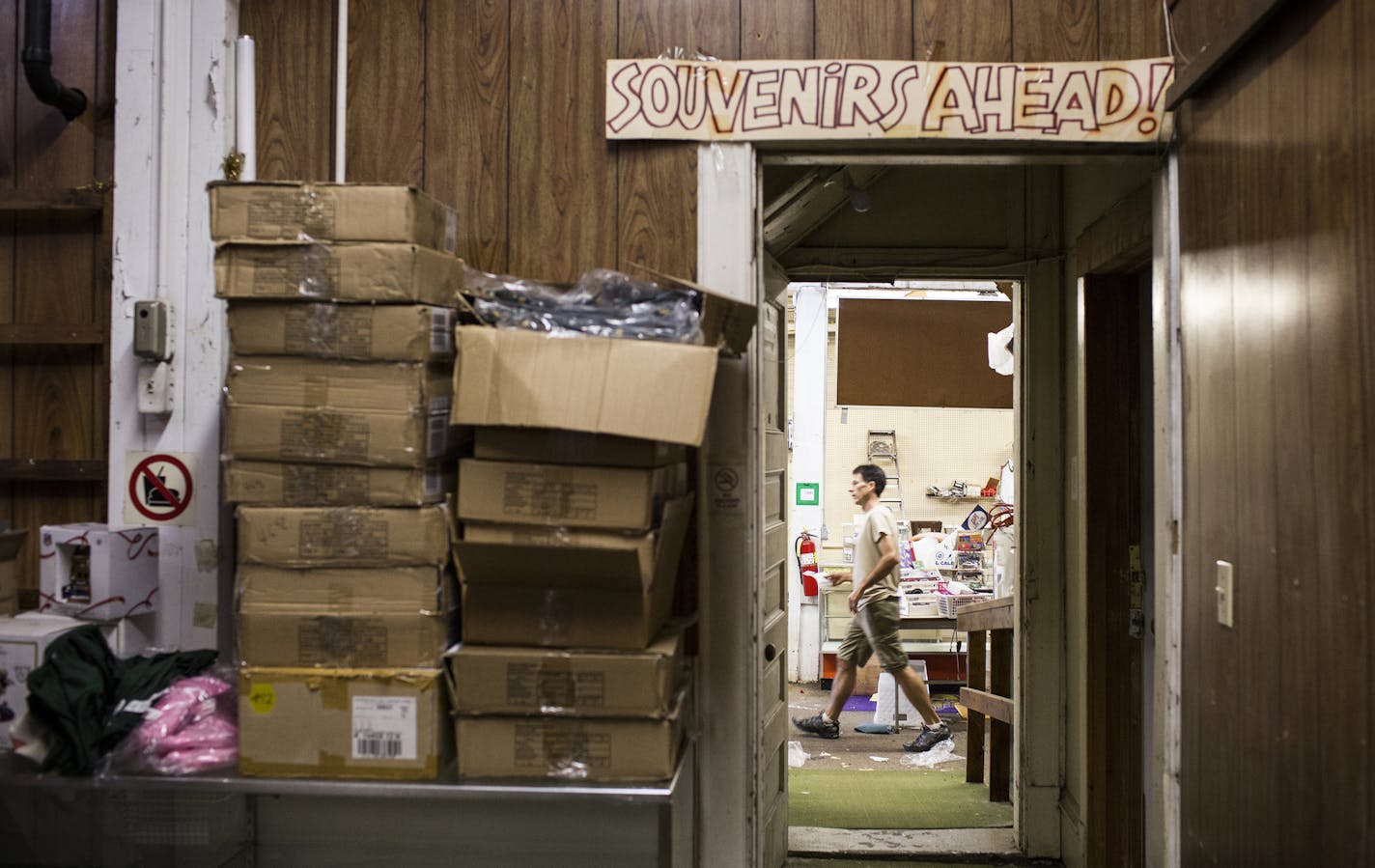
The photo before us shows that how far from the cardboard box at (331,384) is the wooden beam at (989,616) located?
10.3 feet

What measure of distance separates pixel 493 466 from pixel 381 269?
15.7 inches

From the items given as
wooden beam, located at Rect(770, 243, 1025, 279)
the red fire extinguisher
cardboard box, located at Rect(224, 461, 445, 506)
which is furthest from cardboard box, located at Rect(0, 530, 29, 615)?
the red fire extinguisher

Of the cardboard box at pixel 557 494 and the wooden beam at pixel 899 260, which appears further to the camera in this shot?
the wooden beam at pixel 899 260

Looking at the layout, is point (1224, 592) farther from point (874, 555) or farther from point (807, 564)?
point (807, 564)

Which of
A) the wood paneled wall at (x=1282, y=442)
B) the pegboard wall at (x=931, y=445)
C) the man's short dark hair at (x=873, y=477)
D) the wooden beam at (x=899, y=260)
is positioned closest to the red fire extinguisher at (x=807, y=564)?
the pegboard wall at (x=931, y=445)

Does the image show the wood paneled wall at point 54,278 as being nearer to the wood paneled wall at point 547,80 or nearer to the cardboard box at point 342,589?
the wood paneled wall at point 547,80

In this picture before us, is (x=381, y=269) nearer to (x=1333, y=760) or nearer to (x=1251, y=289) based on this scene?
(x=1251, y=289)

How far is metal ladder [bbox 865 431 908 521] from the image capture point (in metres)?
8.05

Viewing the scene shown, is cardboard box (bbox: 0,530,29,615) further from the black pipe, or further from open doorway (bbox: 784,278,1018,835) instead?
open doorway (bbox: 784,278,1018,835)

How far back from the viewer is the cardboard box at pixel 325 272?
1.90 meters

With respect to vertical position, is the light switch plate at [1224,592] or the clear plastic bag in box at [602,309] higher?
the clear plastic bag in box at [602,309]

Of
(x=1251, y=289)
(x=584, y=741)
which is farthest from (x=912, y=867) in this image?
(x=1251, y=289)

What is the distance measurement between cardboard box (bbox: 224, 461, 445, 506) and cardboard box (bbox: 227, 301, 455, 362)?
200 mm

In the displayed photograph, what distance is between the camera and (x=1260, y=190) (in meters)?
1.81
